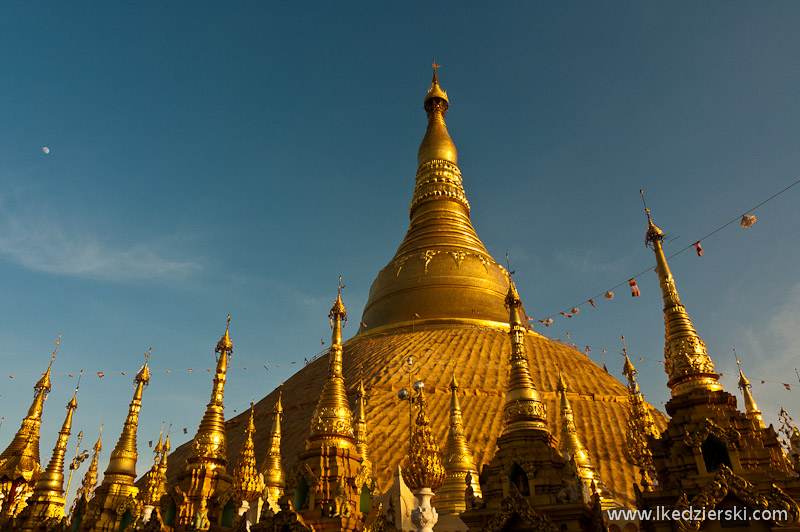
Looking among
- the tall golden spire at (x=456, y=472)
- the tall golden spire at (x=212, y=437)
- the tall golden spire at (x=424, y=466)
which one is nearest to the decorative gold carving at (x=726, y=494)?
the tall golden spire at (x=456, y=472)

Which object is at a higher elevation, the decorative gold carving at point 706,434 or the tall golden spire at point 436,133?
the tall golden spire at point 436,133

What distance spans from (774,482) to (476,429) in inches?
611

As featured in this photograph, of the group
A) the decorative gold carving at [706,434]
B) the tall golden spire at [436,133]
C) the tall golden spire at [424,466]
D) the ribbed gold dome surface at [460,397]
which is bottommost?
the decorative gold carving at [706,434]

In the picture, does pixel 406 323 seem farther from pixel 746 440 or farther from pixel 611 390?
pixel 746 440

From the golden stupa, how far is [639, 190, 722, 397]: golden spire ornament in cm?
901

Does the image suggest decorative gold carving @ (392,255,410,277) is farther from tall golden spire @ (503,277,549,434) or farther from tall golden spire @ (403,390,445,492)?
tall golden spire @ (503,277,549,434)

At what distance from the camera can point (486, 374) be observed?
91.1 ft

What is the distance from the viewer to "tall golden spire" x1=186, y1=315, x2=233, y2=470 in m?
12.7

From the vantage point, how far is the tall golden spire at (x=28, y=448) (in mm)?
21469

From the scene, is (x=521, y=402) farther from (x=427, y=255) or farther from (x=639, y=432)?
(x=427, y=255)

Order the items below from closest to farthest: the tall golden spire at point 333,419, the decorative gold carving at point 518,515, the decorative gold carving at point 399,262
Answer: the decorative gold carving at point 518,515
the tall golden spire at point 333,419
the decorative gold carving at point 399,262

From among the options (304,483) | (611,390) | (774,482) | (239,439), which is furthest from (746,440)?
(239,439)

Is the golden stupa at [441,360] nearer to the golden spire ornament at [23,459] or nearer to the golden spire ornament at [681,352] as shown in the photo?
the golden spire ornament at [23,459]

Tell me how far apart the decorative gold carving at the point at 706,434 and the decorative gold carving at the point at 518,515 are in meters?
2.82
